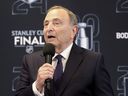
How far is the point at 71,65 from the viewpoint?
2.25m

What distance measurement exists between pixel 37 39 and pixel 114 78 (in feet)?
2.39

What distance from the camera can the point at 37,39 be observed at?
10.4 ft

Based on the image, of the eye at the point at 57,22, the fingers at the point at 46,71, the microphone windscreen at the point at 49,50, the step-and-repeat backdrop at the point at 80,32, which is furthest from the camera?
the step-and-repeat backdrop at the point at 80,32

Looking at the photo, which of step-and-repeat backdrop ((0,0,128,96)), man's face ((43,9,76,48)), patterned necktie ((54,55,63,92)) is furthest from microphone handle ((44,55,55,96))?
step-and-repeat backdrop ((0,0,128,96))

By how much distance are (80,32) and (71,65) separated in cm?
94

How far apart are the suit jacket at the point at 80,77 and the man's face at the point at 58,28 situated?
4.5 inches

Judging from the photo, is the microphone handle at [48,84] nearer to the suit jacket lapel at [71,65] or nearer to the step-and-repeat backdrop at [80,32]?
the suit jacket lapel at [71,65]

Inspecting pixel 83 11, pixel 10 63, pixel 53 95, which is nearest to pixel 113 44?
pixel 83 11

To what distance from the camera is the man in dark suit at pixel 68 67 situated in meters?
2.18

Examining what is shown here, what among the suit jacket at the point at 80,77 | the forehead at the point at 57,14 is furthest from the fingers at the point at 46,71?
the forehead at the point at 57,14

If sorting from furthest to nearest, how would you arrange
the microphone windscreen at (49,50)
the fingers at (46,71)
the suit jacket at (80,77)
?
the suit jacket at (80,77) → the microphone windscreen at (49,50) → the fingers at (46,71)

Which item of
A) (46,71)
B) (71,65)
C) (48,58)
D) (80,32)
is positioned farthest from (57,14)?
(80,32)

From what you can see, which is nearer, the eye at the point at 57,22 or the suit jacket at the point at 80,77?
the suit jacket at the point at 80,77

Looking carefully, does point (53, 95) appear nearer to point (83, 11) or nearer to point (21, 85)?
point (21, 85)
